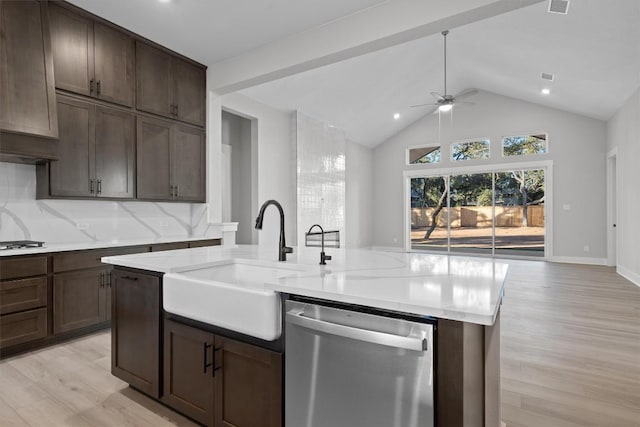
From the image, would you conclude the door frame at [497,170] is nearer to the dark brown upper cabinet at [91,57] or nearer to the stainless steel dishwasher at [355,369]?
the dark brown upper cabinet at [91,57]

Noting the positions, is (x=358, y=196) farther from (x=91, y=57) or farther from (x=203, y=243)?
(x=91, y=57)

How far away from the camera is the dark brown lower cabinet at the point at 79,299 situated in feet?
9.43

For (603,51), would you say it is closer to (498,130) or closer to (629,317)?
(629,317)

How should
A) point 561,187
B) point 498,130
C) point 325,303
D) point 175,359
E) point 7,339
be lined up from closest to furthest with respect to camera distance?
point 325,303 → point 175,359 → point 7,339 → point 561,187 → point 498,130

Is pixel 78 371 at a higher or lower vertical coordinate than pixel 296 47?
lower

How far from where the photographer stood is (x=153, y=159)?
386 cm

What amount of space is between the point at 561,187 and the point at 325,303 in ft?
27.0

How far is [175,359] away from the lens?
5.75 ft

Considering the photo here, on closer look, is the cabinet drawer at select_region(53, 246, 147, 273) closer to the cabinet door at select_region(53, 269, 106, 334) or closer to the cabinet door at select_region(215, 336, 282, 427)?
the cabinet door at select_region(53, 269, 106, 334)

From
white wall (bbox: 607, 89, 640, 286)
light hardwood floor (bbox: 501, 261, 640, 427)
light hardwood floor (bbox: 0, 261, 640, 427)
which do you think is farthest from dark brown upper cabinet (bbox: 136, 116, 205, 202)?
white wall (bbox: 607, 89, 640, 286)

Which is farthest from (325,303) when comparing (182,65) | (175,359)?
(182,65)

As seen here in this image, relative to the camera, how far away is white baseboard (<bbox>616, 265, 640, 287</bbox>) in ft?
16.7

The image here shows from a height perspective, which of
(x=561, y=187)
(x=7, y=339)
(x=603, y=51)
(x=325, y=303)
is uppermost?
(x=603, y=51)

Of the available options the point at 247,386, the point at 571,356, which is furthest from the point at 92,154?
the point at 571,356
